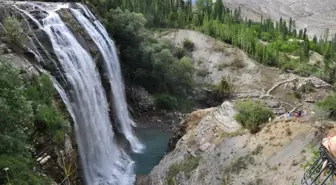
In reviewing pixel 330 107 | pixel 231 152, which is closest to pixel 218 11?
pixel 330 107

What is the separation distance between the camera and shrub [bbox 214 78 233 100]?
5491cm

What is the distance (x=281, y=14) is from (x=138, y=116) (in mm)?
107547

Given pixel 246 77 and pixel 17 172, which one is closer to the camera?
pixel 17 172

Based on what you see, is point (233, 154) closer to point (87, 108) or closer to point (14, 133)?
point (87, 108)

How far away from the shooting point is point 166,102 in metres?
49.8

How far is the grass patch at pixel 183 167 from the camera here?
2558 centimetres

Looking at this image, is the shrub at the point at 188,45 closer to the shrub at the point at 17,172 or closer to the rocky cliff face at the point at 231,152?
the rocky cliff face at the point at 231,152

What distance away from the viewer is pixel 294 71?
197 feet

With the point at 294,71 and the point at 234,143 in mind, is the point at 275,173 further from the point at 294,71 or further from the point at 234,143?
the point at 294,71

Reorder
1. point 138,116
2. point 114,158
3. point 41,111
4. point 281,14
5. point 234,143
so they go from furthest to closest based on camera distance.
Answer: point 281,14
point 138,116
point 114,158
point 234,143
point 41,111

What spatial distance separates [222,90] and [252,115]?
29.3 m

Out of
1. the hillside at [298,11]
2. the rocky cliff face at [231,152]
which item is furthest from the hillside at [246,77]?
the hillside at [298,11]

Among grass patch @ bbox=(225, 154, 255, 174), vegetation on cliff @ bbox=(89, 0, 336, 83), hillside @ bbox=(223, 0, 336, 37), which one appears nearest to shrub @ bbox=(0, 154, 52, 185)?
grass patch @ bbox=(225, 154, 255, 174)

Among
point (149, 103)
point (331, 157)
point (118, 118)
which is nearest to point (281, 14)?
point (149, 103)
